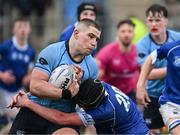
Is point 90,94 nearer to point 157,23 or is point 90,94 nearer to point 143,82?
point 143,82

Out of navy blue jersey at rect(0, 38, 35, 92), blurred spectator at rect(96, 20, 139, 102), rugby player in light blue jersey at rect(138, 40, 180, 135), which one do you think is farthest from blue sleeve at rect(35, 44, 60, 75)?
navy blue jersey at rect(0, 38, 35, 92)

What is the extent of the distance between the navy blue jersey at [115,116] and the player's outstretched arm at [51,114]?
87 millimetres

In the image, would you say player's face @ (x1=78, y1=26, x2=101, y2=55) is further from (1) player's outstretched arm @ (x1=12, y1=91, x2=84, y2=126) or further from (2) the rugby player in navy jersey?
(1) player's outstretched arm @ (x1=12, y1=91, x2=84, y2=126)

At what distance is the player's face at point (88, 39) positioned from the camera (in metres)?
7.97

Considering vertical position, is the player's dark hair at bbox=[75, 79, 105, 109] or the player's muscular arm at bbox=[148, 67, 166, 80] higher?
the player's dark hair at bbox=[75, 79, 105, 109]

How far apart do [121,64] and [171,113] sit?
3786 millimetres

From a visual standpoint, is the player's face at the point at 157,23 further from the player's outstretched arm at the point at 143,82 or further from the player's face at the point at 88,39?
the player's face at the point at 88,39

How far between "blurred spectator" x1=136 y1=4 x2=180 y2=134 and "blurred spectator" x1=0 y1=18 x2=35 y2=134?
11.6 ft

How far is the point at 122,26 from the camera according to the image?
477 inches

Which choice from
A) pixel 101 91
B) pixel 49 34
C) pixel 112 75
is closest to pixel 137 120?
pixel 101 91

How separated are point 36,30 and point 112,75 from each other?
811 centimetres

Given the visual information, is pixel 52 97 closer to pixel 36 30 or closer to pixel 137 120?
pixel 137 120

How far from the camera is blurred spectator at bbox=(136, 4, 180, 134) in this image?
9930 millimetres

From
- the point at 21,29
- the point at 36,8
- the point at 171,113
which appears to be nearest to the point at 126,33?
the point at 21,29
